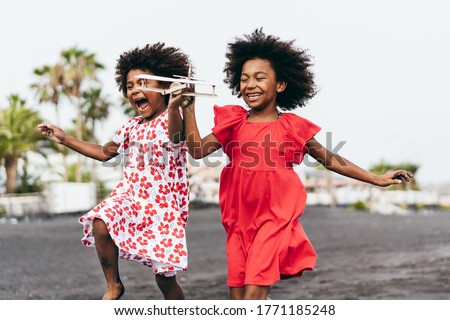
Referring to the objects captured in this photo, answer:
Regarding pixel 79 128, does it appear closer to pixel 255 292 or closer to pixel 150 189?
pixel 150 189

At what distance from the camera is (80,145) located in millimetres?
5023

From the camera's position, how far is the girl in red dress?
4.47m

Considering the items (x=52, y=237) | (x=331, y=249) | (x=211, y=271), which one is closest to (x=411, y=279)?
(x=211, y=271)

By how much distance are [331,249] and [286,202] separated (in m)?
15.6

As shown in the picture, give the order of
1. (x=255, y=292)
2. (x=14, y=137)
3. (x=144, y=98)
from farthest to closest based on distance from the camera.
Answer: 1. (x=14, y=137)
2. (x=144, y=98)
3. (x=255, y=292)

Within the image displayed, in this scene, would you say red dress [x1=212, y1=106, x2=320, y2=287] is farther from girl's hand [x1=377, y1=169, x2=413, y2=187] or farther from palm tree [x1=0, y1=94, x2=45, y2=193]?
palm tree [x1=0, y1=94, x2=45, y2=193]

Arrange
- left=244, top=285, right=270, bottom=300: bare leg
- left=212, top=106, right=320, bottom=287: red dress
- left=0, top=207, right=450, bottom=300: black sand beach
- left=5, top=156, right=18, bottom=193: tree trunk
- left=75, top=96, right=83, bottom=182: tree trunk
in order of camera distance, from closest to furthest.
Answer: left=244, top=285, right=270, bottom=300: bare leg
left=212, top=106, right=320, bottom=287: red dress
left=0, top=207, right=450, bottom=300: black sand beach
left=5, top=156, right=18, bottom=193: tree trunk
left=75, top=96, right=83, bottom=182: tree trunk

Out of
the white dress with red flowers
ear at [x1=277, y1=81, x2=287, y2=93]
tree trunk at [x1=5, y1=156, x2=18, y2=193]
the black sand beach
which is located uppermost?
ear at [x1=277, y1=81, x2=287, y2=93]

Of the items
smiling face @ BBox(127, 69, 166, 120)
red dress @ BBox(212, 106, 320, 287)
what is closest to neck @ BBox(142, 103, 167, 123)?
smiling face @ BBox(127, 69, 166, 120)

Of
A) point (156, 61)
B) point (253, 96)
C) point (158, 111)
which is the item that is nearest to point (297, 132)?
point (253, 96)

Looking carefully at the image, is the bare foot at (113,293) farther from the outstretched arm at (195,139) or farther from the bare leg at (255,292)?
the outstretched arm at (195,139)

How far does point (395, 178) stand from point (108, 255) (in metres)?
1.72

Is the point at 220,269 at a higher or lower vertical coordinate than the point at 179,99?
lower

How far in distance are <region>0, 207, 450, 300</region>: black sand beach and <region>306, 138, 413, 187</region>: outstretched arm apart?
6.29m
